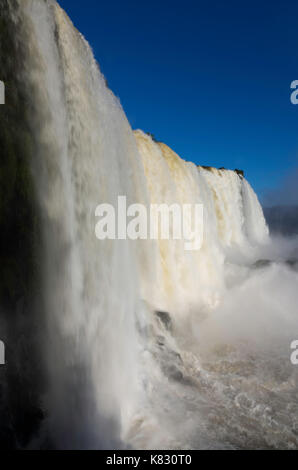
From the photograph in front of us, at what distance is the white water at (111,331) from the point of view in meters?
4.25

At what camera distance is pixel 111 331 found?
17.7 feet

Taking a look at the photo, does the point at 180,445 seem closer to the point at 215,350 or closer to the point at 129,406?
the point at 129,406
